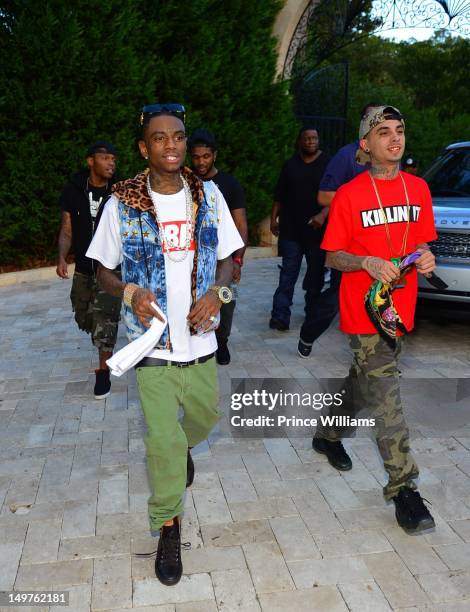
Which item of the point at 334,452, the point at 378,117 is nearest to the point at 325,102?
the point at 378,117

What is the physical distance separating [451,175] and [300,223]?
1.85 m

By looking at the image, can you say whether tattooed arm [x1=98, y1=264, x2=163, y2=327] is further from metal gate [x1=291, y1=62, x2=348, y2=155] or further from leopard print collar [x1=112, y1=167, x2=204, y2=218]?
metal gate [x1=291, y1=62, x2=348, y2=155]

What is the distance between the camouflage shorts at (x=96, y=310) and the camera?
477 centimetres

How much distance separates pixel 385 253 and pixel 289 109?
9938mm

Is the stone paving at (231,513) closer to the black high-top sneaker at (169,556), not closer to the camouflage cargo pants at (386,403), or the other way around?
the black high-top sneaker at (169,556)

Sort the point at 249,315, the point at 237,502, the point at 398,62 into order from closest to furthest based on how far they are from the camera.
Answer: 1. the point at 237,502
2. the point at 249,315
3. the point at 398,62

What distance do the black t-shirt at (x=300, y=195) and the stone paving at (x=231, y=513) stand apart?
176cm

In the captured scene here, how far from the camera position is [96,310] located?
15.7ft

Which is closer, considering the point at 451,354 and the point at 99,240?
the point at 99,240

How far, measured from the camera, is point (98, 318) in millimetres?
4785

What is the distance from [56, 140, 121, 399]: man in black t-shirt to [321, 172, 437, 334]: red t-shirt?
2.12 m

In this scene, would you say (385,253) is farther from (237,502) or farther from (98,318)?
(98,318)

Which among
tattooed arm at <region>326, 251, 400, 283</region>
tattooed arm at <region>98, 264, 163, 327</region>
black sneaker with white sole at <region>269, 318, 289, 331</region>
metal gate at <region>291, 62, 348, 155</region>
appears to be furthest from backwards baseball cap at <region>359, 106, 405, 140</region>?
metal gate at <region>291, 62, 348, 155</region>

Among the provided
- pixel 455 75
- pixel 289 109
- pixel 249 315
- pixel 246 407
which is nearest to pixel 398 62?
pixel 455 75
